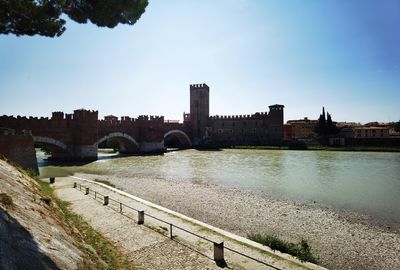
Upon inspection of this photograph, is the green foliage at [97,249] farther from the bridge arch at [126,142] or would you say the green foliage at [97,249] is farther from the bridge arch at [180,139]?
the bridge arch at [180,139]

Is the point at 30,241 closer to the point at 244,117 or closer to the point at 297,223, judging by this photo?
the point at 297,223

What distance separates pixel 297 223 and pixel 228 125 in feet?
215

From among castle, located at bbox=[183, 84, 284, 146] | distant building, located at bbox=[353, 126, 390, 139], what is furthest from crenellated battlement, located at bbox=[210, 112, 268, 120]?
distant building, located at bbox=[353, 126, 390, 139]

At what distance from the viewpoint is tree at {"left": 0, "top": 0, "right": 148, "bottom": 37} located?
26.9ft

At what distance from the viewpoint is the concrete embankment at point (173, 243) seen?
7121mm

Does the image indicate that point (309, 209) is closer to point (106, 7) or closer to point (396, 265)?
point (396, 265)

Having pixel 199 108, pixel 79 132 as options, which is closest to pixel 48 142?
pixel 79 132

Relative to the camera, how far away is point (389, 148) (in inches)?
2052

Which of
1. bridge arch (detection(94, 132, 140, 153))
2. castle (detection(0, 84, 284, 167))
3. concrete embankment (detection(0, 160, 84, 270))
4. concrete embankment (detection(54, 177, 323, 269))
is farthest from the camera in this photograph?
bridge arch (detection(94, 132, 140, 153))

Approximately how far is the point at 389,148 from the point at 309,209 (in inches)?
1910

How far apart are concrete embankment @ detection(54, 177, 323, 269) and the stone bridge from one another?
16.2 metres

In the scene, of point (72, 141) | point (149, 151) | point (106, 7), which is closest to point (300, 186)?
point (106, 7)

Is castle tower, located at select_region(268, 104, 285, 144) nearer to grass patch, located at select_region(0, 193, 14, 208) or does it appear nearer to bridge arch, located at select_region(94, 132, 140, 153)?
bridge arch, located at select_region(94, 132, 140, 153)

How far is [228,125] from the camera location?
76750 millimetres
